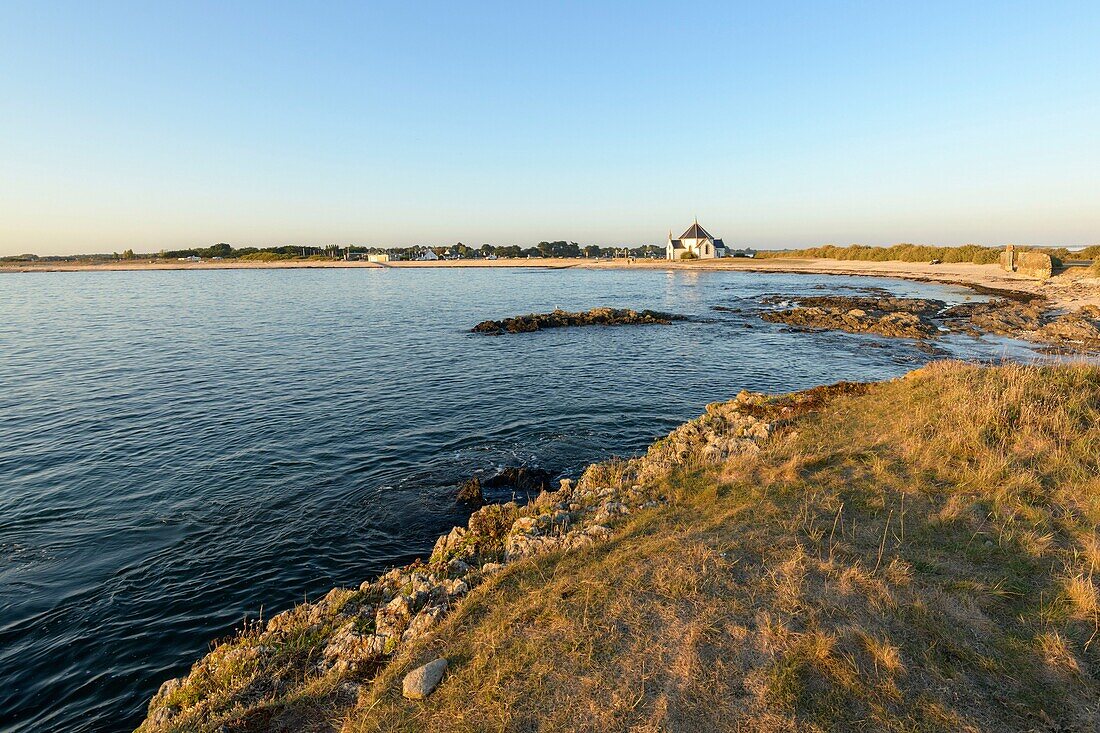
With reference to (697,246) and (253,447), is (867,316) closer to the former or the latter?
(253,447)

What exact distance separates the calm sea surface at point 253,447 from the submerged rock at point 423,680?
5.31 meters

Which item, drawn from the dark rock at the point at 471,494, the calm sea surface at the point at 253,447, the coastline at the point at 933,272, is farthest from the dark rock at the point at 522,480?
the coastline at the point at 933,272

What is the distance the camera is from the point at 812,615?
6.02 meters

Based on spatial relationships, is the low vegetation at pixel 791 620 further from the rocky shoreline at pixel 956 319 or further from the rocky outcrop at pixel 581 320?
the rocky outcrop at pixel 581 320

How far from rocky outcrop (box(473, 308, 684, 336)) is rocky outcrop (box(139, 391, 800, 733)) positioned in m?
33.4

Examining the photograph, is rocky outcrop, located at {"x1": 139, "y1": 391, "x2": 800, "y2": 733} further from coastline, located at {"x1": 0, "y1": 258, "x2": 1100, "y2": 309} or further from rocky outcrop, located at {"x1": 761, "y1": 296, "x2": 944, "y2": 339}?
coastline, located at {"x1": 0, "y1": 258, "x2": 1100, "y2": 309}

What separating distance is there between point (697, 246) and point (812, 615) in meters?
152

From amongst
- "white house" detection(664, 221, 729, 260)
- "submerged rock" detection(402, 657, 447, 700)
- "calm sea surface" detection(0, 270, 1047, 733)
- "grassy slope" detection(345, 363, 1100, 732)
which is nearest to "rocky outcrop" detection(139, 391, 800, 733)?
"grassy slope" detection(345, 363, 1100, 732)

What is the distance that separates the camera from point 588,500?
36.3 ft

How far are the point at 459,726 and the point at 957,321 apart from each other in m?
51.8

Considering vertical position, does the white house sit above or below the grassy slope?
above

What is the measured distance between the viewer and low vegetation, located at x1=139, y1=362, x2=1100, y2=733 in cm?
504

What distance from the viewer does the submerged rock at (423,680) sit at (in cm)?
562

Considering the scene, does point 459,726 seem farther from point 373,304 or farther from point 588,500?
point 373,304
